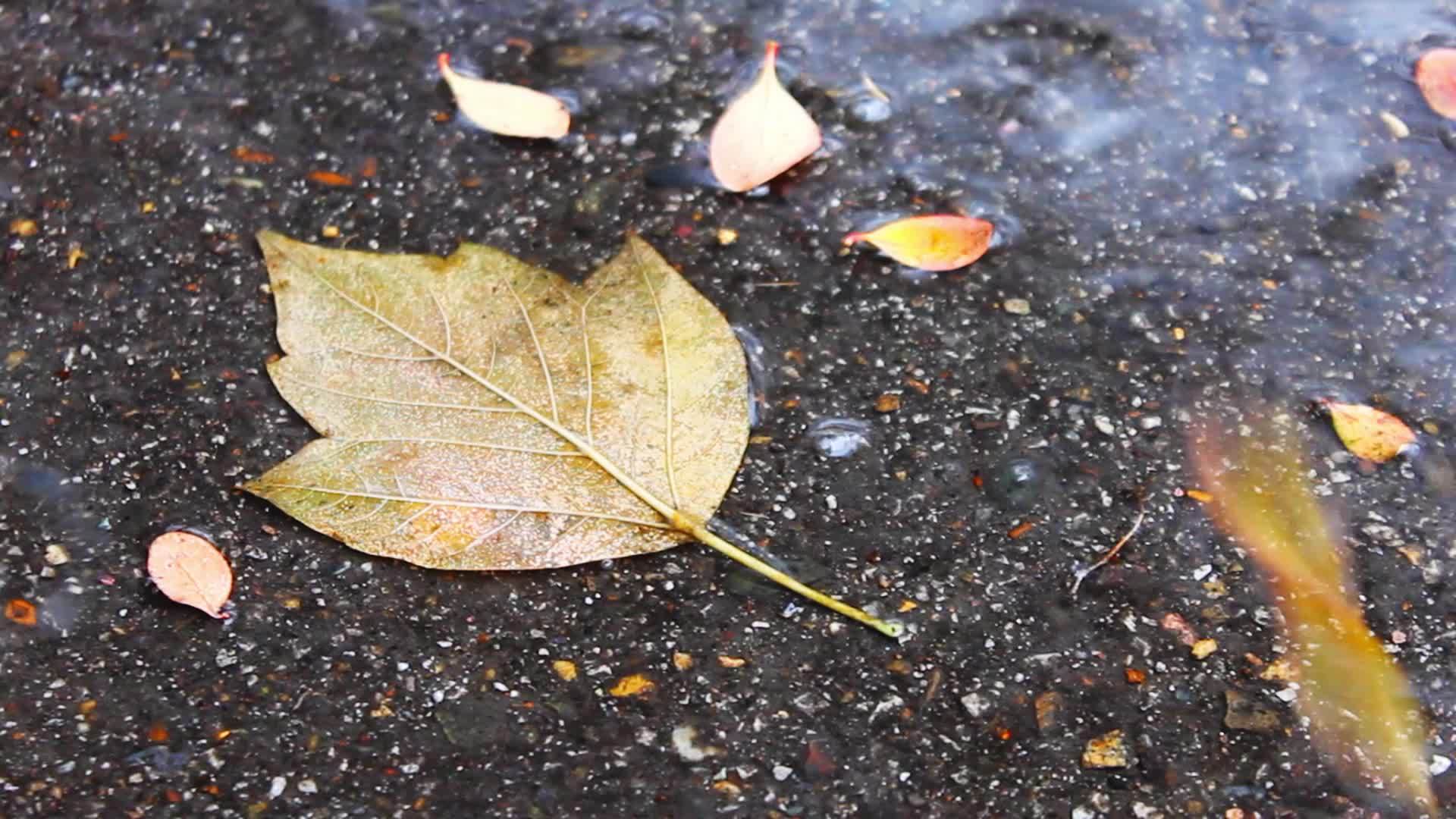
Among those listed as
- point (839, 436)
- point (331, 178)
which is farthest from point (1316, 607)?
point (331, 178)

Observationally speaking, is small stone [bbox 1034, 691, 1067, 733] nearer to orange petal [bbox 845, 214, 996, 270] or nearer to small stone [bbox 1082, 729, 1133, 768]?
small stone [bbox 1082, 729, 1133, 768]

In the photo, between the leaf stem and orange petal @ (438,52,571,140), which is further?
orange petal @ (438,52,571,140)

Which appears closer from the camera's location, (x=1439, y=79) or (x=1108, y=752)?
(x=1108, y=752)

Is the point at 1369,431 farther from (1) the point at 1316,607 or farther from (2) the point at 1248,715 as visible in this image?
(2) the point at 1248,715

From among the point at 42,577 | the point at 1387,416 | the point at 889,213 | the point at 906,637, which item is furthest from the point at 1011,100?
the point at 42,577

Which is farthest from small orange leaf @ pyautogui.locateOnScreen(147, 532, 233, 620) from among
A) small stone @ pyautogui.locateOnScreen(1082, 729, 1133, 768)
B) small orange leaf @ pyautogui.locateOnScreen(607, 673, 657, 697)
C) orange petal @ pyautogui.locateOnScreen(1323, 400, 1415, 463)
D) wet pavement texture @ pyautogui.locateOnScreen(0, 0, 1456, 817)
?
orange petal @ pyautogui.locateOnScreen(1323, 400, 1415, 463)

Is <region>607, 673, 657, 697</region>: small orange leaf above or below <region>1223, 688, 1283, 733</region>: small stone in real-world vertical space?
above

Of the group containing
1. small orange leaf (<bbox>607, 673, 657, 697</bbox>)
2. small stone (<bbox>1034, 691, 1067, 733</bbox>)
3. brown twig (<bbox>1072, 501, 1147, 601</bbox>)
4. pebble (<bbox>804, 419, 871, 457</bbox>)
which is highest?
pebble (<bbox>804, 419, 871, 457</bbox>)
